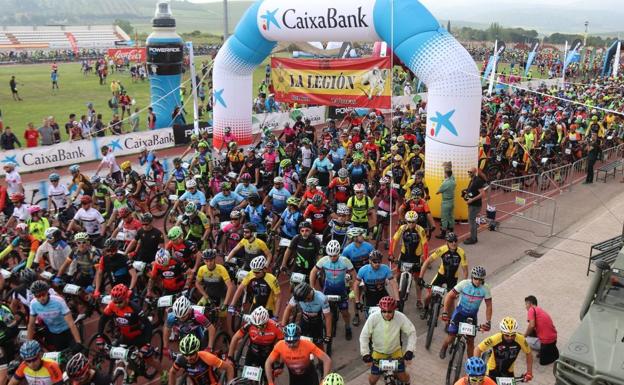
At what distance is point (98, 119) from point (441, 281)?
772 inches

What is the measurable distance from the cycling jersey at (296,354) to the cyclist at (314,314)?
0.90 metres

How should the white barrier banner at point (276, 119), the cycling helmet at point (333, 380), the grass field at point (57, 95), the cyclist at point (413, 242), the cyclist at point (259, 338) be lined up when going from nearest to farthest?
1. the cycling helmet at point (333, 380)
2. the cyclist at point (259, 338)
3. the cyclist at point (413, 242)
4. the white barrier banner at point (276, 119)
5. the grass field at point (57, 95)

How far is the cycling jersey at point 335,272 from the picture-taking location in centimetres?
846

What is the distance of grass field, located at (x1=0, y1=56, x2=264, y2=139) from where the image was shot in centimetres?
3148

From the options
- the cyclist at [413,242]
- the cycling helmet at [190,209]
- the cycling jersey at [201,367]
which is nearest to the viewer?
the cycling jersey at [201,367]

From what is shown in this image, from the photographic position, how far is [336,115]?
30.9m

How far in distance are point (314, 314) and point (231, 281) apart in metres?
1.67

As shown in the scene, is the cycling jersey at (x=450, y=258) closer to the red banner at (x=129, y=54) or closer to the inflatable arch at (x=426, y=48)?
the inflatable arch at (x=426, y=48)

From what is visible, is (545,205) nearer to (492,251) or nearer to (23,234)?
(492,251)

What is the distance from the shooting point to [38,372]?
6.30 metres

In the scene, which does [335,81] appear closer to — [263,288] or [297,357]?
[263,288]

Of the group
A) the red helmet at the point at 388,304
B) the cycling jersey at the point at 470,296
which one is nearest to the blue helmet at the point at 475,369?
the red helmet at the point at 388,304

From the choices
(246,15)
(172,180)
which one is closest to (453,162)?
(172,180)

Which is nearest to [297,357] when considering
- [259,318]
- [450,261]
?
[259,318]
